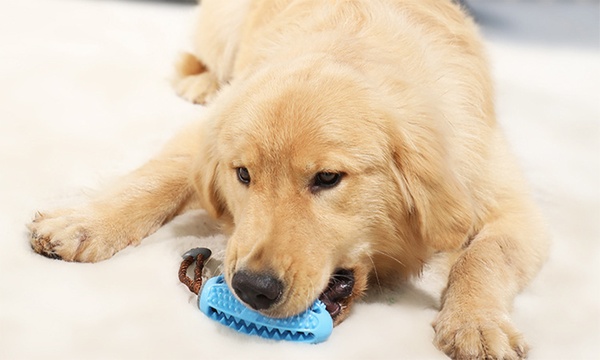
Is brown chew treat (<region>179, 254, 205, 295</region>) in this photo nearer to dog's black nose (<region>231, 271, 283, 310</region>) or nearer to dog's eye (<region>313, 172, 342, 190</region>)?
dog's black nose (<region>231, 271, 283, 310</region>)

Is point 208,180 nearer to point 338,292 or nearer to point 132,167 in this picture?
point 338,292

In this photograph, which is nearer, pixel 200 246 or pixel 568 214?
pixel 200 246

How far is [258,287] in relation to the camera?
201 centimetres

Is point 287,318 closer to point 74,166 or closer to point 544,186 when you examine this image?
point 74,166

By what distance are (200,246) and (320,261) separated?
2.48 ft

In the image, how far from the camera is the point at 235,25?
14.0 feet

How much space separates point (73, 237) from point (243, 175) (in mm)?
691

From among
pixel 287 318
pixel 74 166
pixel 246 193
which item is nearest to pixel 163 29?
pixel 74 166

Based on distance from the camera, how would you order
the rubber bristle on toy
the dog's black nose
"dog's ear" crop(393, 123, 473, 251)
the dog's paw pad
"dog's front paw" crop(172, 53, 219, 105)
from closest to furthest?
the dog's black nose < the rubber bristle on toy < "dog's ear" crop(393, 123, 473, 251) < the dog's paw pad < "dog's front paw" crop(172, 53, 219, 105)

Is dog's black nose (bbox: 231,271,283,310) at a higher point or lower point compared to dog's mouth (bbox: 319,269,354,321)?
higher

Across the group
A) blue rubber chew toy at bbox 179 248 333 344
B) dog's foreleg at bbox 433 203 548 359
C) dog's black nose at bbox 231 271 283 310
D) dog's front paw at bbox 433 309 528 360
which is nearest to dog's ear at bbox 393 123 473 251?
dog's foreleg at bbox 433 203 548 359

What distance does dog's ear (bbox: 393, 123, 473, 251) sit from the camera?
7.66 ft

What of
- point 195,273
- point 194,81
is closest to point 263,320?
point 195,273

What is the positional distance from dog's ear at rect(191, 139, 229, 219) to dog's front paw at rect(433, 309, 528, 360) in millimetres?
956
